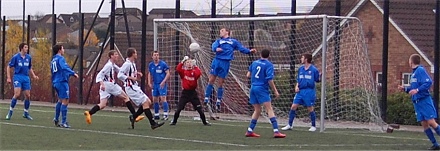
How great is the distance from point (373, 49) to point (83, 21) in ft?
41.6

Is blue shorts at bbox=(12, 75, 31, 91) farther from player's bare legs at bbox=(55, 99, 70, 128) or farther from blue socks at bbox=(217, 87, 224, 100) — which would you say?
blue socks at bbox=(217, 87, 224, 100)

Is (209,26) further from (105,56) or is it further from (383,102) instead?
(105,56)

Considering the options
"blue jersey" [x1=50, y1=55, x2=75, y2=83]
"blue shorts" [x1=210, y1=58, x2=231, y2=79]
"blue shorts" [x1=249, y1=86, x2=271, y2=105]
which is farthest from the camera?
"blue shorts" [x1=210, y1=58, x2=231, y2=79]

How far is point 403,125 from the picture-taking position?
2239 cm

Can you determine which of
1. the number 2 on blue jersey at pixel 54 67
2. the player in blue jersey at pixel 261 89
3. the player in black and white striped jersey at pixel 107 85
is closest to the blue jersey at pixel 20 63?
the number 2 on blue jersey at pixel 54 67

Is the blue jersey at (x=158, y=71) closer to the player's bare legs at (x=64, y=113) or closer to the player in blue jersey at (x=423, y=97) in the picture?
the player's bare legs at (x=64, y=113)

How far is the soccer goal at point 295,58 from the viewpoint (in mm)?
20219

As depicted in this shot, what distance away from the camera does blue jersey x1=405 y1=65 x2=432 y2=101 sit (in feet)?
48.6

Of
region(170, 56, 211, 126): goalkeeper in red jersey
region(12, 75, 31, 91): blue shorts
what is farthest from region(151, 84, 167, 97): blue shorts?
region(12, 75, 31, 91): blue shorts

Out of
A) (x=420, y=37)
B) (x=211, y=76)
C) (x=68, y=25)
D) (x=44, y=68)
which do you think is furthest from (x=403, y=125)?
(x=68, y=25)

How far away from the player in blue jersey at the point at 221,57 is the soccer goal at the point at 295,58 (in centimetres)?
Answer: 65

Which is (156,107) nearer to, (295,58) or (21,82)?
(21,82)

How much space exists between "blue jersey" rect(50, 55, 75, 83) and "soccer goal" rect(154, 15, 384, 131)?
14.4 ft

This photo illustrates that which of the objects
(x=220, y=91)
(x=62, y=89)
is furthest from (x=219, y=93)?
(x=62, y=89)
